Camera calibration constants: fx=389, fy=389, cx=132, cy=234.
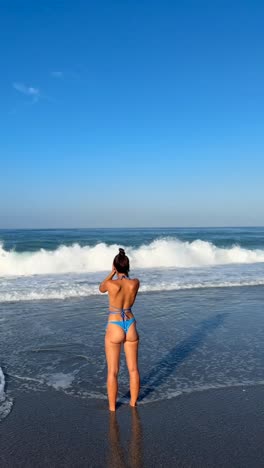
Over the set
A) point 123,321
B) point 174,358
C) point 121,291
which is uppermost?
point 121,291

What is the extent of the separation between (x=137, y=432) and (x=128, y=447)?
12.1 inches

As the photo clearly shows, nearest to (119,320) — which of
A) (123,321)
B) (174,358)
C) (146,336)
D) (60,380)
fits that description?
(123,321)

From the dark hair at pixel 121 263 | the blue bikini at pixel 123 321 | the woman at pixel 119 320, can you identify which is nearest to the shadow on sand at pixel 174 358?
the woman at pixel 119 320

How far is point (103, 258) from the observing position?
26000mm

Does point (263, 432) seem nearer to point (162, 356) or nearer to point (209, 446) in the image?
point (209, 446)

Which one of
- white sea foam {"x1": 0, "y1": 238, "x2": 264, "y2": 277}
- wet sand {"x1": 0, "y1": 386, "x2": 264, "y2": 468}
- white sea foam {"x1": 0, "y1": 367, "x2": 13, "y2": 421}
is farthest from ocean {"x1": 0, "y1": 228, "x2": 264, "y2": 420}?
white sea foam {"x1": 0, "y1": 238, "x2": 264, "y2": 277}

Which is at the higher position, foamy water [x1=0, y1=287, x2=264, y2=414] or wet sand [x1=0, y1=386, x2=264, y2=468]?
wet sand [x1=0, y1=386, x2=264, y2=468]

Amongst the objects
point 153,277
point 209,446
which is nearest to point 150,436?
point 209,446

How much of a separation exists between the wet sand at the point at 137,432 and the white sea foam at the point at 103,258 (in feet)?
49.6

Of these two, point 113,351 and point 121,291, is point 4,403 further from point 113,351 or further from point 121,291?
point 121,291

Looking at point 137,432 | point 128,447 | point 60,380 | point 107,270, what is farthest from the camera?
point 107,270

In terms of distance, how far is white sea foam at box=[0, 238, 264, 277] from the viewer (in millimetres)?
21453

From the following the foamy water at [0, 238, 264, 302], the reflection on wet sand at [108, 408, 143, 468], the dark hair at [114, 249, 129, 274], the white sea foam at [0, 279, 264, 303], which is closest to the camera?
the reflection on wet sand at [108, 408, 143, 468]

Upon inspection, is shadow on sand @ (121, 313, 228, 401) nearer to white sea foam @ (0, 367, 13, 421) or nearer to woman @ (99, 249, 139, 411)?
woman @ (99, 249, 139, 411)
